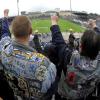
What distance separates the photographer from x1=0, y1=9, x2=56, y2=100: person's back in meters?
4.31

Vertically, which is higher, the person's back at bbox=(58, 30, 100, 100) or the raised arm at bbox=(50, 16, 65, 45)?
the raised arm at bbox=(50, 16, 65, 45)

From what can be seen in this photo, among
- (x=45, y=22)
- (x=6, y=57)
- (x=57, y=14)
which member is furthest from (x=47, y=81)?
(x=45, y=22)

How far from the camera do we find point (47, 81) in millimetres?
4348

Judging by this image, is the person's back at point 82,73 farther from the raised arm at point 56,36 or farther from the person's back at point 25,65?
the person's back at point 25,65

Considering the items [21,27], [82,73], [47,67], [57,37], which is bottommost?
[82,73]

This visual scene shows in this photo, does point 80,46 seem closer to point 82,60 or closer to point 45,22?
point 82,60

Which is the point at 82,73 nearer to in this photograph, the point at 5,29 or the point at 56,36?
the point at 56,36

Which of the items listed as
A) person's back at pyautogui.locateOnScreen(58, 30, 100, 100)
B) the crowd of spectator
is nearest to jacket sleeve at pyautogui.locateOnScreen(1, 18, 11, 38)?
the crowd of spectator

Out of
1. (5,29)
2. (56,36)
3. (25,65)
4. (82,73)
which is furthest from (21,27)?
(82,73)

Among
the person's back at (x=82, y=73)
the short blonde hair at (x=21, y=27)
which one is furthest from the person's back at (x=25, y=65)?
the person's back at (x=82, y=73)

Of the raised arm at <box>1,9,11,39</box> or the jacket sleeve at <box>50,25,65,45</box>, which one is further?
the raised arm at <box>1,9,11,39</box>

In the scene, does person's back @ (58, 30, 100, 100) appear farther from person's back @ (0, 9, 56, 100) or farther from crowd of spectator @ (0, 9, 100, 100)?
person's back @ (0, 9, 56, 100)

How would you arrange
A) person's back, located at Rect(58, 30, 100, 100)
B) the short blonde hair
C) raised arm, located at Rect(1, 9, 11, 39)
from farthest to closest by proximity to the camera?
1. raised arm, located at Rect(1, 9, 11, 39)
2. person's back, located at Rect(58, 30, 100, 100)
3. the short blonde hair

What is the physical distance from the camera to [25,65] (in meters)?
4.34
